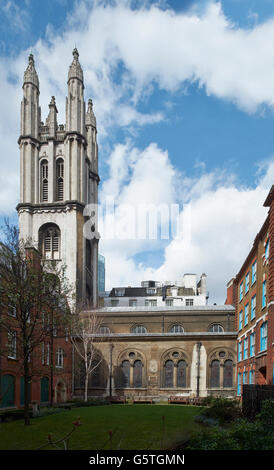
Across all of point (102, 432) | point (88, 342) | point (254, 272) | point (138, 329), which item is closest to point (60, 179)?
point (138, 329)

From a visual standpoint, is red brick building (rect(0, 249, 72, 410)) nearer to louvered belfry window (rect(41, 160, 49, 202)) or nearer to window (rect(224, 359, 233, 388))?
window (rect(224, 359, 233, 388))

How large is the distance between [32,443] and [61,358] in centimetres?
2951

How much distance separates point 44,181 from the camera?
75750mm

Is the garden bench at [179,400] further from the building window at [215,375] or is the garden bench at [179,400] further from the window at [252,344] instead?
the window at [252,344]

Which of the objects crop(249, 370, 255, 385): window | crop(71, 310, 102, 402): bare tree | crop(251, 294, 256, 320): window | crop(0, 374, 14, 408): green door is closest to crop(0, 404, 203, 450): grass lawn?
crop(0, 374, 14, 408): green door

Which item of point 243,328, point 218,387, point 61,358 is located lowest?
point 218,387

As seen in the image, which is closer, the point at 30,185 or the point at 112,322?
the point at 112,322

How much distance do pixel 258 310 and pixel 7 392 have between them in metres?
19.4

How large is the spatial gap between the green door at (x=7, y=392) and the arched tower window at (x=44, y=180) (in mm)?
44815

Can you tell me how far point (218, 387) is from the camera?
46500 mm

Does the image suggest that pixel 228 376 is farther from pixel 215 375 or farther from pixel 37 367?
pixel 37 367
